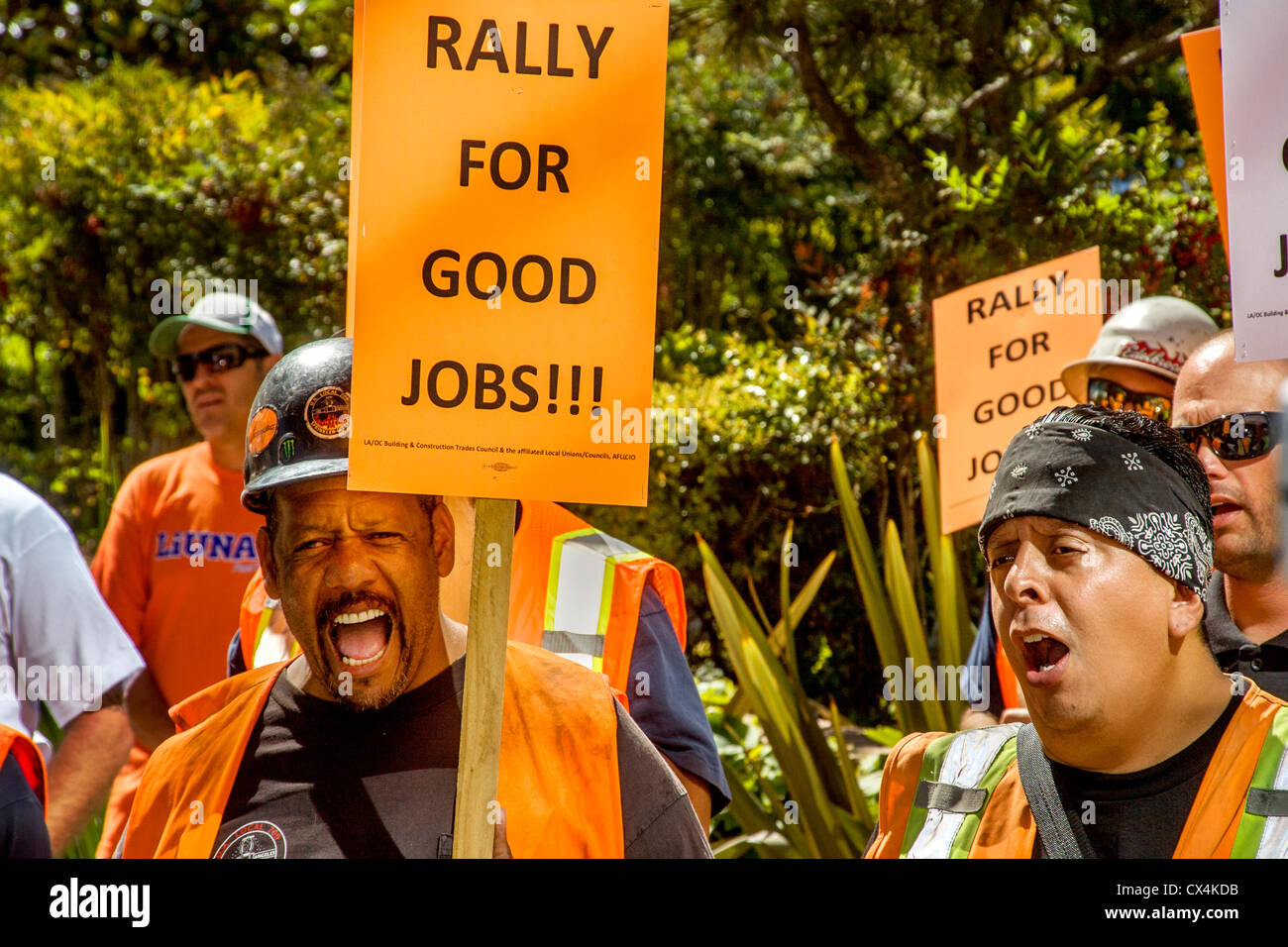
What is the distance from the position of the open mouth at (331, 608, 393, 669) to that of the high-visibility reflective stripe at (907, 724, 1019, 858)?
75 cm

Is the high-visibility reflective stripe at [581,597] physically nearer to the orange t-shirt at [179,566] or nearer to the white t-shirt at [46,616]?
the white t-shirt at [46,616]

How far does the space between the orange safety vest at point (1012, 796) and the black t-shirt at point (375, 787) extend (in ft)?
0.91

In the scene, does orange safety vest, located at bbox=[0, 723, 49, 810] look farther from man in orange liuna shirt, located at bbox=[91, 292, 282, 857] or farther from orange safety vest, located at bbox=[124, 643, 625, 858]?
man in orange liuna shirt, located at bbox=[91, 292, 282, 857]

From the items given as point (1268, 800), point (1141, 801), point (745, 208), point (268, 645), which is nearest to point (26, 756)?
point (268, 645)

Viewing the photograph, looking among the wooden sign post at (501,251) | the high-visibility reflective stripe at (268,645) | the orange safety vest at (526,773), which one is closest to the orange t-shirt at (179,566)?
the high-visibility reflective stripe at (268,645)

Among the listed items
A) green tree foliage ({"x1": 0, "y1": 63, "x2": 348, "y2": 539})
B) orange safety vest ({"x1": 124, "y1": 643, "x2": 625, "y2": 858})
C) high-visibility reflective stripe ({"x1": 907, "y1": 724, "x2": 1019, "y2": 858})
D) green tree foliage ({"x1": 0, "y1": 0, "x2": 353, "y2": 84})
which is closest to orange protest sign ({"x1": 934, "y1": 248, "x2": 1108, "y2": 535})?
high-visibility reflective stripe ({"x1": 907, "y1": 724, "x2": 1019, "y2": 858})

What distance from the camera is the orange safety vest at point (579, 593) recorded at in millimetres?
2500

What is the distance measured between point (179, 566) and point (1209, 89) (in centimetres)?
276

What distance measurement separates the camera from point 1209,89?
103 inches

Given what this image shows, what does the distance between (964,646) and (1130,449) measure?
97.5 inches

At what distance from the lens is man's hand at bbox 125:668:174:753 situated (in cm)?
365

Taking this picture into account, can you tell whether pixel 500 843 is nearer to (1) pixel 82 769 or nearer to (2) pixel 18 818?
(2) pixel 18 818

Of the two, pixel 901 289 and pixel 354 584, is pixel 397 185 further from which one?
pixel 901 289

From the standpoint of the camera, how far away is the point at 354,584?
189cm
